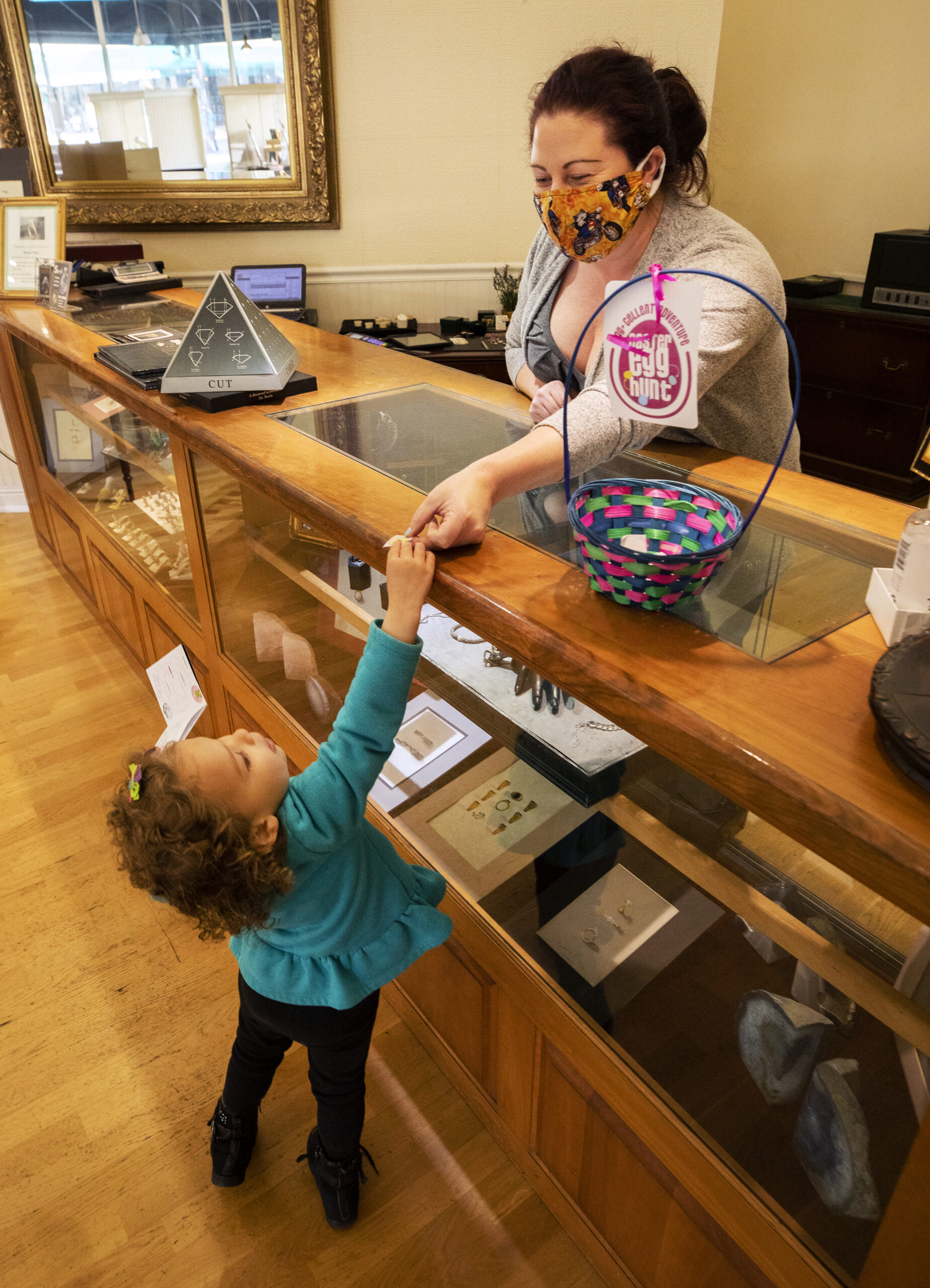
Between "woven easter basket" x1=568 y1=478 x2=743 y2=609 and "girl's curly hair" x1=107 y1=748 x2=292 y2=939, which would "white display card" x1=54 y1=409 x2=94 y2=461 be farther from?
"woven easter basket" x1=568 y1=478 x2=743 y2=609

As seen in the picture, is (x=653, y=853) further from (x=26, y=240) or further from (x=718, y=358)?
(x=26, y=240)

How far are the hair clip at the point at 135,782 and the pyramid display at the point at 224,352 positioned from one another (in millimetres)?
866

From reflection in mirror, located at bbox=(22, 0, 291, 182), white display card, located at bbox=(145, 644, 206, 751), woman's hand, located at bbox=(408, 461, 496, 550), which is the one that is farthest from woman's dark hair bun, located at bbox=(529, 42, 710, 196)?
reflection in mirror, located at bbox=(22, 0, 291, 182)

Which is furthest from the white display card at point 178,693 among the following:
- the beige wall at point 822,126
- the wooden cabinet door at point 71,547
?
the beige wall at point 822,126

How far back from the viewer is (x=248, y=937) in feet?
3.84

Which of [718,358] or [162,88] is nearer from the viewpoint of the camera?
[718,358]

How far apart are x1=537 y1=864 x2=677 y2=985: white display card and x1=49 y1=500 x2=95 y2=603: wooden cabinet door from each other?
2343mm

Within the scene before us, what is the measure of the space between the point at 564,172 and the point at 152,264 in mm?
2435

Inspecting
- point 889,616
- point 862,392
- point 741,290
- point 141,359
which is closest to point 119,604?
point 141,359

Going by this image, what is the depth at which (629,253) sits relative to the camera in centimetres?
128

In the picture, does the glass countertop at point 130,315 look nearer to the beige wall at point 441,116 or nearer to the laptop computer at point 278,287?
the laptop computer at point 278,287

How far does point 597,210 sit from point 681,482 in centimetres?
42

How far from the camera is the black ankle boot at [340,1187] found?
136 centimetres

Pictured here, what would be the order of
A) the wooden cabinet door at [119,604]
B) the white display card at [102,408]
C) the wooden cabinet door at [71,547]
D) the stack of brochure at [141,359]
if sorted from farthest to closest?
the wooden cabinet door at [71,547] → the wooden cabinet door at [119,604] → the white display card at [102,408] → the stack of brochure at [141,359]
